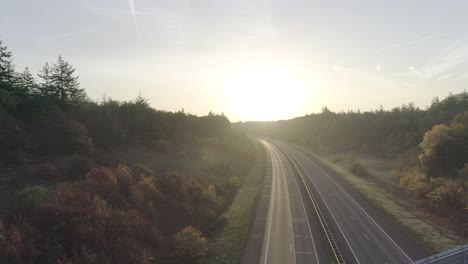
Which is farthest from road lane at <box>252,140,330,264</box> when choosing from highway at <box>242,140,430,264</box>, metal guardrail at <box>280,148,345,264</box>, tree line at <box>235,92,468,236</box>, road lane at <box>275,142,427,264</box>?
tree line at <box>235,92,468,236</box>

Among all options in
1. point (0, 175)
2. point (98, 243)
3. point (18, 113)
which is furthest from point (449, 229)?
point (18, 113)

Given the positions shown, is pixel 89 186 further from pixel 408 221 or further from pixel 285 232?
pixel 408 221

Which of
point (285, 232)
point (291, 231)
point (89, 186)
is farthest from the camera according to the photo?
point (291, 231)

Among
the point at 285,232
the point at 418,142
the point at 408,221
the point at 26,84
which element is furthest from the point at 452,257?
the point at 418,142

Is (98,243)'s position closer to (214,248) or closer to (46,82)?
(214,248)

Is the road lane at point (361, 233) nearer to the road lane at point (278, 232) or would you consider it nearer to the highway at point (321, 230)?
the highway at point (321, 230)

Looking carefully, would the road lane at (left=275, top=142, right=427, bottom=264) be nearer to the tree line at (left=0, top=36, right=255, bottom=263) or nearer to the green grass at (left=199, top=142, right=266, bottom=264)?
the green grass at (left=199, top=142, right=266, bottom=264)

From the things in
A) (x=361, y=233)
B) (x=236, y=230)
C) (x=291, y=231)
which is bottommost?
(x=361, y=233)
